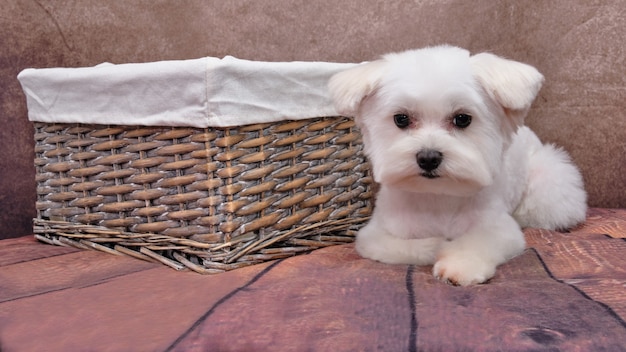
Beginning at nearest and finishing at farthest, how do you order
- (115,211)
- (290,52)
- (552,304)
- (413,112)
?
1. (552,304)
2. (413,112)
3. (115,211)
4. (290,52)

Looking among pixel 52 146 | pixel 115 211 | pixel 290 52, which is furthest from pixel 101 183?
pixel 290 52

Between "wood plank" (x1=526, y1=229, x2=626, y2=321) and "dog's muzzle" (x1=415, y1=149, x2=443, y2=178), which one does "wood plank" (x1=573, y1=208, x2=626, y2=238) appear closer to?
"wood plank" (x1=526, y1=229, x2=626, y2=321)

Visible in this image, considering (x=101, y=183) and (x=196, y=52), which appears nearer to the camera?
(x=101, y=183)

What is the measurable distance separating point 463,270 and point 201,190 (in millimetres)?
743

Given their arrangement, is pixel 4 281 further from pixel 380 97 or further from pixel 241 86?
pixel 380 97

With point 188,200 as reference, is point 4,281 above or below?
below

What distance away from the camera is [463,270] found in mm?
1535

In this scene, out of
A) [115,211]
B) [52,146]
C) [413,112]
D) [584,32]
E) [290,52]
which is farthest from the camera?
[290,52]

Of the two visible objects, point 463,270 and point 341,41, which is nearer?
point 463,270

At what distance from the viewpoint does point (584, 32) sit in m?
2.42

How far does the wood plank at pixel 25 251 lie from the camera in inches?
75.9

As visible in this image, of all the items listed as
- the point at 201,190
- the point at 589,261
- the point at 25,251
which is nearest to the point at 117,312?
the point at 201,190

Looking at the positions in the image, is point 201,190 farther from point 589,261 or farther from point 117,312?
point 589,261

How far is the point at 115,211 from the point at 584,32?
1909 millimetres
